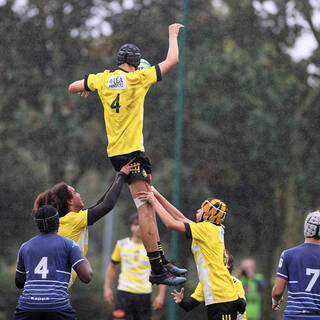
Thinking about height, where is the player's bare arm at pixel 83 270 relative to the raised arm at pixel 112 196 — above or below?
below

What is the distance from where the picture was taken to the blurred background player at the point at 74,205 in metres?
5.06

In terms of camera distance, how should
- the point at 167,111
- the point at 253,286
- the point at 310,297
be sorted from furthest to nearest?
the point at 167,111 < the point at 253,286 < the point at 310,297

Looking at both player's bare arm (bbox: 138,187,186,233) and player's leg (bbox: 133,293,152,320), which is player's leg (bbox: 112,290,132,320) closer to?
player's leg (bbox: 133,293,152,320)

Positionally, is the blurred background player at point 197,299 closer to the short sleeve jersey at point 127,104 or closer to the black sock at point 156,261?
the black sock at point 156,261

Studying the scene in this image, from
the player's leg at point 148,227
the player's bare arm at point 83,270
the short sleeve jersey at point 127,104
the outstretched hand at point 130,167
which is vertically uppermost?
the short sleeve jersey at point 127,104

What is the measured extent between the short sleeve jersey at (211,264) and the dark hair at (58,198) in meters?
0.98

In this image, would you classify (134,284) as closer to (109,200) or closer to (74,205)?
(74,205)

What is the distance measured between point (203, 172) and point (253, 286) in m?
1.66

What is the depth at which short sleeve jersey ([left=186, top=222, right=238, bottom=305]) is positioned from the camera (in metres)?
5.17

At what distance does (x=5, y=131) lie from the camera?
359 inches

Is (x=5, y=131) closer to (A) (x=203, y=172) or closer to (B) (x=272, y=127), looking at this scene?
(A) (x=203, y=172)

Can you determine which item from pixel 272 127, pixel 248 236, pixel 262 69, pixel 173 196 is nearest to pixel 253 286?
pixel 248 236

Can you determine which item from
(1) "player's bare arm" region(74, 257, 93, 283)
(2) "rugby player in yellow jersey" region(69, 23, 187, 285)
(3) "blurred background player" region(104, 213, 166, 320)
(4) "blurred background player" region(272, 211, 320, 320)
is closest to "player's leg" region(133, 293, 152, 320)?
(3) "blurred background player" region(104, 213, 166, 320)

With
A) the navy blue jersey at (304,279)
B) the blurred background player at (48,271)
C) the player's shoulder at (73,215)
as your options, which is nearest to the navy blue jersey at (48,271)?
the blurred background player at (48,271)
